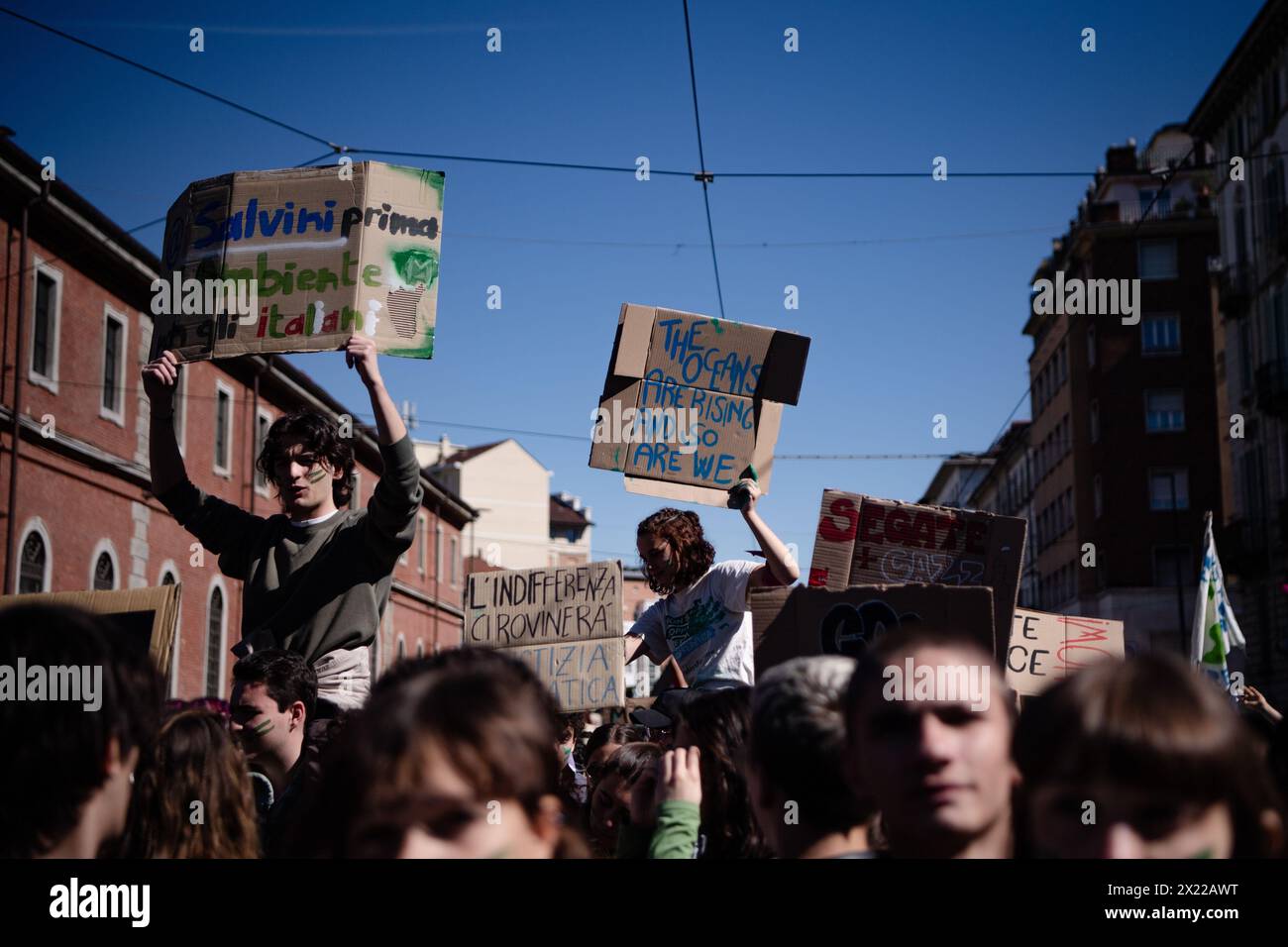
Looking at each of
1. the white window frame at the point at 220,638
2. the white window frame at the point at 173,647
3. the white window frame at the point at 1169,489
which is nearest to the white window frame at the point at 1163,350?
the white window frame at the point at 1169,489

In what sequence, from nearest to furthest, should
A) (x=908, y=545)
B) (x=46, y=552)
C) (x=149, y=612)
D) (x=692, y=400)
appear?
(x=149, y=612), (x=908, y=545), (x=692, y=400), (x=46, y=552)

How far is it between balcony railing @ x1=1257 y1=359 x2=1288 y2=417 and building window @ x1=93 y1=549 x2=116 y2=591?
90.4 ft

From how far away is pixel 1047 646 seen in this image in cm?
792

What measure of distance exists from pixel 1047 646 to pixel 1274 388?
3399 cm

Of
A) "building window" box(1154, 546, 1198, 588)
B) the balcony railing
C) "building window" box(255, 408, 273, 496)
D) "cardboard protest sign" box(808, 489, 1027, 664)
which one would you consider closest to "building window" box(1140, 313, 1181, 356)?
"building window" box(1154, 546, 1198, 588)

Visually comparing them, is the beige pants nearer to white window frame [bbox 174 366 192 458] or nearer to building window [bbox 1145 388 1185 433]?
white window frame [bbox 174 366 192 458]

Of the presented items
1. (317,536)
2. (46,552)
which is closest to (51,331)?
(46,552)

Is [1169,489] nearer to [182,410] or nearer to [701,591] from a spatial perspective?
[182,410]

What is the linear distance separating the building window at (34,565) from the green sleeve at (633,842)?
22.2 metres

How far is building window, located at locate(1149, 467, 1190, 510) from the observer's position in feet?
188

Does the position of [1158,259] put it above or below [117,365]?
above

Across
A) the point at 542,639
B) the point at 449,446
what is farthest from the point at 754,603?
the point at 449,446

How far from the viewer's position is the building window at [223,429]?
3334 cm
